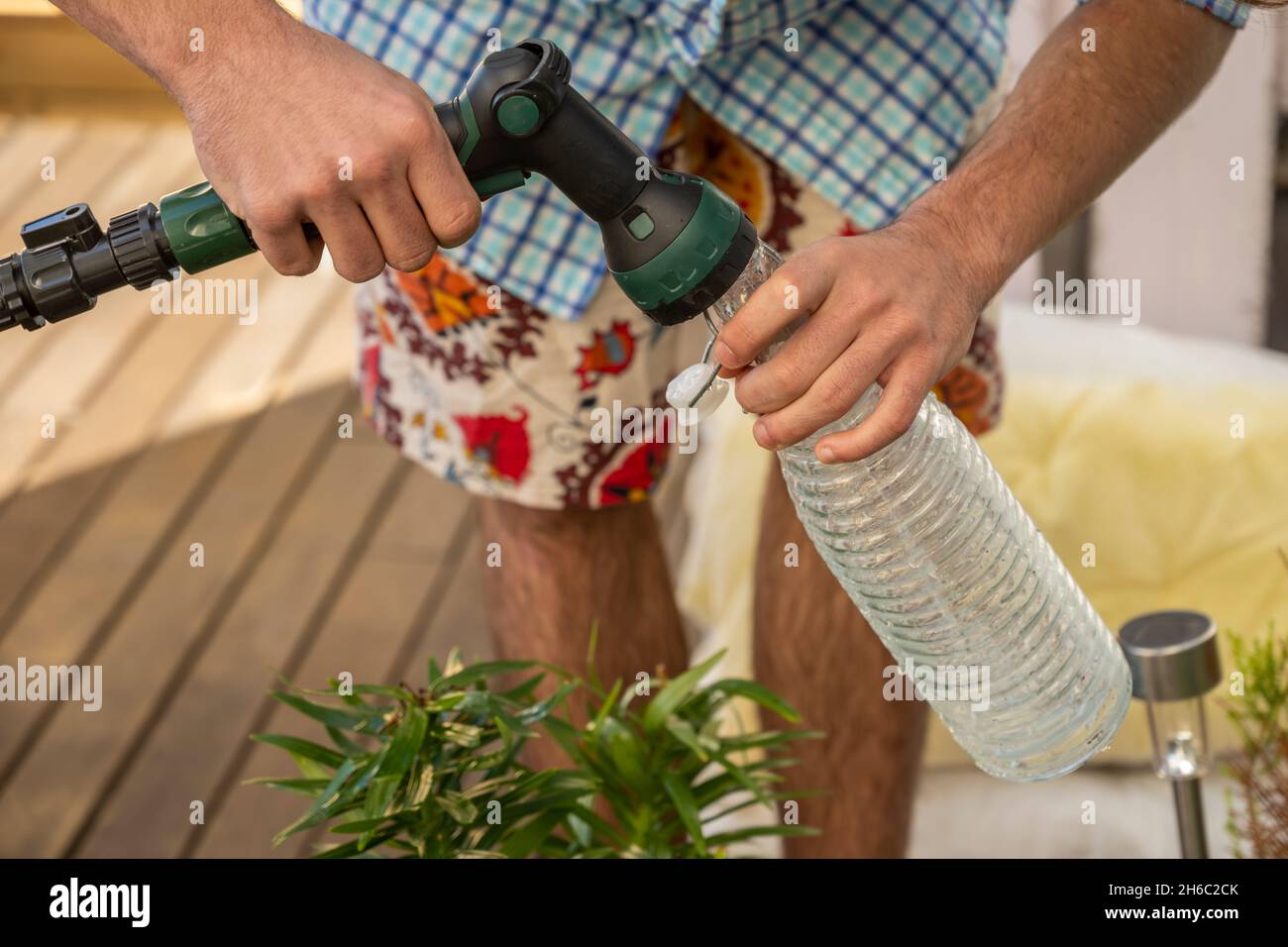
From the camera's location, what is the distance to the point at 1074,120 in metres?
0.89

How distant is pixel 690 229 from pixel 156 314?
2026mm

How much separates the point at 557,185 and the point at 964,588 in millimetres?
300

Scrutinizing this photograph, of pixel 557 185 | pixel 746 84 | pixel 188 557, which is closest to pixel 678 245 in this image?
pixel 557 185

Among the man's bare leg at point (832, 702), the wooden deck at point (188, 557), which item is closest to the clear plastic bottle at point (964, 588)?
the man's bare leg at point (832, 702)

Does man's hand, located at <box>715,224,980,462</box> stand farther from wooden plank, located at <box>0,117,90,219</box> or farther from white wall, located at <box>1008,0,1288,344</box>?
wooden plank, located at <box>0,117,90,219</box>

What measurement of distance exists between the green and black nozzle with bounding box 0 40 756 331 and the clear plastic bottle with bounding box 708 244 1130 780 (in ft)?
0.45

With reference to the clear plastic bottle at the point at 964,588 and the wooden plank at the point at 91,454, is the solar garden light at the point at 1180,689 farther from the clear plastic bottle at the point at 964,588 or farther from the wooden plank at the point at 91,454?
the wooden plank at the point at 91,454

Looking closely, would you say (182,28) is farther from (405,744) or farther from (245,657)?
(245,657)

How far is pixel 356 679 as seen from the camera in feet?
6.12

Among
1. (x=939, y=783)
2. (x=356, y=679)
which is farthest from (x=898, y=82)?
(x=356, y=679)

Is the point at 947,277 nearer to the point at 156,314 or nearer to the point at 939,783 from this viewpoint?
the point at 939,783

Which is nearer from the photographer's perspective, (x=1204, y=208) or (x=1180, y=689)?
(x=1180, y=689)

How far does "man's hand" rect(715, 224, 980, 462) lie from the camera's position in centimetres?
73

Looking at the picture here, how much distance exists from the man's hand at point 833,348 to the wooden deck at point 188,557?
41.1 inches
